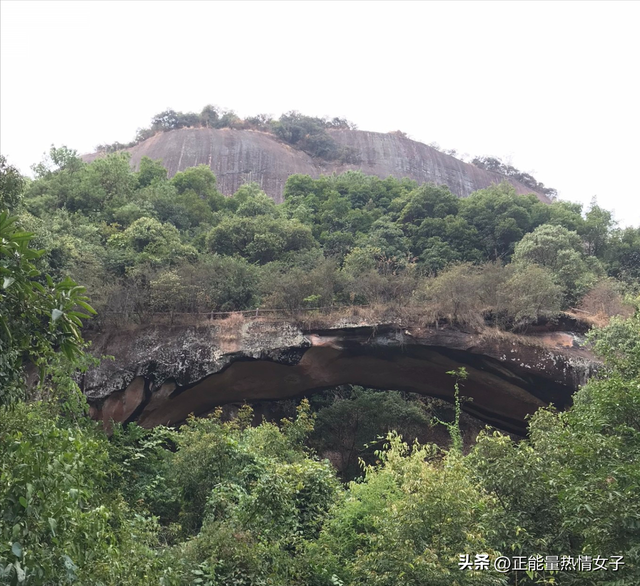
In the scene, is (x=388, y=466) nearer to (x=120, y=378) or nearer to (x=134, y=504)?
(x=134, y=504)

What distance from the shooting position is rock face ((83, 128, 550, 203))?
37.8 metres

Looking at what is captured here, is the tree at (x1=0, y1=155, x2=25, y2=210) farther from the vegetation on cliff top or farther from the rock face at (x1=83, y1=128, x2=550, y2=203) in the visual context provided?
the vegetation on cliff top

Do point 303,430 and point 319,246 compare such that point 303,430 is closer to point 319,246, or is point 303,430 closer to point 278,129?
point 319,246

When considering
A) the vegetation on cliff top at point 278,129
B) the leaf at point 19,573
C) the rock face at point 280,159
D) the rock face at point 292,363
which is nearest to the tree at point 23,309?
the leaf at point 19,573

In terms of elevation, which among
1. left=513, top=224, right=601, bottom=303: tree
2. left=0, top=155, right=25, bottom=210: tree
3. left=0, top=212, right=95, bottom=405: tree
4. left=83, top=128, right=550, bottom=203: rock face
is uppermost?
left=83, top=128, right=550, bottom=203: rock face

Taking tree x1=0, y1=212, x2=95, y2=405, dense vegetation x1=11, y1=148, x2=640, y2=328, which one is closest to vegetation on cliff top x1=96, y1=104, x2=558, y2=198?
dense vegetation x1=11, y1=148, x2=640, y2=328

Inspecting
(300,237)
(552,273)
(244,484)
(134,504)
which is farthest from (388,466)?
(300,237)

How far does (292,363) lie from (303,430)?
250 cm

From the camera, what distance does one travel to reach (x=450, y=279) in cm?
1516

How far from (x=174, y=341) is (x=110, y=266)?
322 cm

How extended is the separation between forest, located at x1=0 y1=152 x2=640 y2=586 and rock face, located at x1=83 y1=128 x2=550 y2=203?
13.6 metres

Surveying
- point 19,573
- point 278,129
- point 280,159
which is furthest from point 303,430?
point 278,129

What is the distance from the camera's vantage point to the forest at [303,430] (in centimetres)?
418

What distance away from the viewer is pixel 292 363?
1484 centimetres
